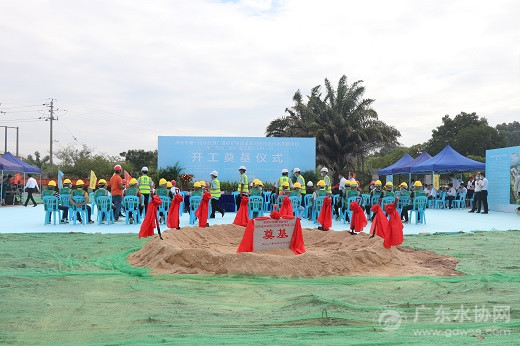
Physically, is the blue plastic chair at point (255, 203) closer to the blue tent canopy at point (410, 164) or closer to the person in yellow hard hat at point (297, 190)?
the person in yellow hard hat at point (297, 190)

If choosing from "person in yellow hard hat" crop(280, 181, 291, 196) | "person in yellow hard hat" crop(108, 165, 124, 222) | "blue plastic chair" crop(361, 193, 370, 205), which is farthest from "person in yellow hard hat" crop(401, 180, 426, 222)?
"person in yellow hard hat" crop(108, 165, 124, 222)

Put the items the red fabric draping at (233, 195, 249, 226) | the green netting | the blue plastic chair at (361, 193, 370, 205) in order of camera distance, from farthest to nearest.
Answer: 1. the blue plastic chair at (361, 193, 370, 205)
2. the red fabric draping at (233, 195, 249, 226)
3. the green netting

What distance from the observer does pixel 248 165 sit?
20.8m

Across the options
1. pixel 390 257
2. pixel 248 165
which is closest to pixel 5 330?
pixel 390 257

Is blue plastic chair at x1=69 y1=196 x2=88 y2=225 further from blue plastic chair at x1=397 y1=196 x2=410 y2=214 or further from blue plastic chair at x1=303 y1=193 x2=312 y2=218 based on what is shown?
blue plastic chair at x1=397 y1=196 x2=410 y2=214

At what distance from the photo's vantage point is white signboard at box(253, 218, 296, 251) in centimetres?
671

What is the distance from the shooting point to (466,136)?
3697 cm

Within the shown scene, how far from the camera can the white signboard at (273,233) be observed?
6.71 metres

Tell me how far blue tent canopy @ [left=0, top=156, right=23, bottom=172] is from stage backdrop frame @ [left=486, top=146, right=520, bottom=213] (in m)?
19.4

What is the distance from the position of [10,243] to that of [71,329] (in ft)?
19.0

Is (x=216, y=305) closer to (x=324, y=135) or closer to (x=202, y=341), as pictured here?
(x=202, y=341)

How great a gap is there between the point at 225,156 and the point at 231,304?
54.4ft

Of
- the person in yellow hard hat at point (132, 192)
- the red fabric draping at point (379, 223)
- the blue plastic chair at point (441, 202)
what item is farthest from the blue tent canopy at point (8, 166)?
the blue plastic chair at point (441, 202)

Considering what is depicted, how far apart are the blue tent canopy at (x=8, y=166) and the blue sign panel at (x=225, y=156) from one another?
6.07m
